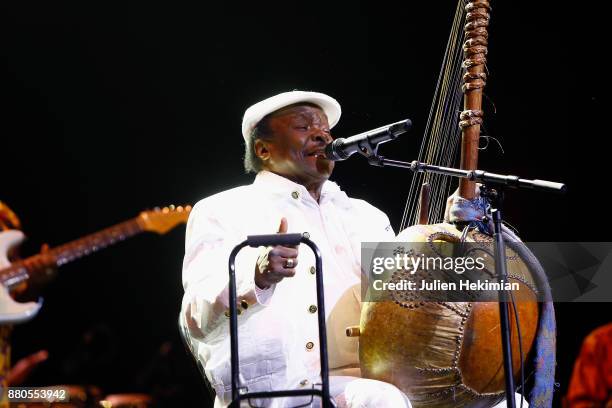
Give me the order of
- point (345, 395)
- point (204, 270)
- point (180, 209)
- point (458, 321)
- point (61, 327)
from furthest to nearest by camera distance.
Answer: point (61, 327) < point (180, 209) < point (204, 270) < point (345, 395) < point (458, 321)

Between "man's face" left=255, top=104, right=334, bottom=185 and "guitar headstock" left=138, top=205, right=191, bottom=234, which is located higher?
"man's face" left=255, top=104, right=334, bottom=185

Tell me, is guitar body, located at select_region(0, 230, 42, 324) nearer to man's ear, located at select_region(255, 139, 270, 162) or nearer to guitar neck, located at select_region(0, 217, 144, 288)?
guitar neck, located at select_region(0, 217, 144, 288)

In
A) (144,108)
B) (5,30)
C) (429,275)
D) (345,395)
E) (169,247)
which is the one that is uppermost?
(5,30)

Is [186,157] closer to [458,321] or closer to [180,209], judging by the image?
[180,209]

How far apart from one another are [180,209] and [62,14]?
5.40 feet

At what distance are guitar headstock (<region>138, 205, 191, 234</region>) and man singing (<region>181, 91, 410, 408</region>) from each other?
61 cm

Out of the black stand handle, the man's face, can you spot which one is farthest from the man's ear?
the black stand handle

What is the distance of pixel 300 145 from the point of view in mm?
3973

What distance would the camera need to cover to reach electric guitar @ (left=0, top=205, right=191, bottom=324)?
12.1 ft

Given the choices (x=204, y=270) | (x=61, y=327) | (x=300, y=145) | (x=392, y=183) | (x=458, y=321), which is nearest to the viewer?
(x=458, y=321)

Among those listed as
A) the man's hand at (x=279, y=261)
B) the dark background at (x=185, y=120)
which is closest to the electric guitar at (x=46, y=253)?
the dark background at (x=185, y=120)

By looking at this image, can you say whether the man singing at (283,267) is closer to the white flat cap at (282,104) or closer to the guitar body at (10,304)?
the white flat cap at (282,104)

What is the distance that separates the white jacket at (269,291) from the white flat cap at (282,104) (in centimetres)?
37

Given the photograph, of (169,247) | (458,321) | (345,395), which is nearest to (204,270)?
(345,395)
